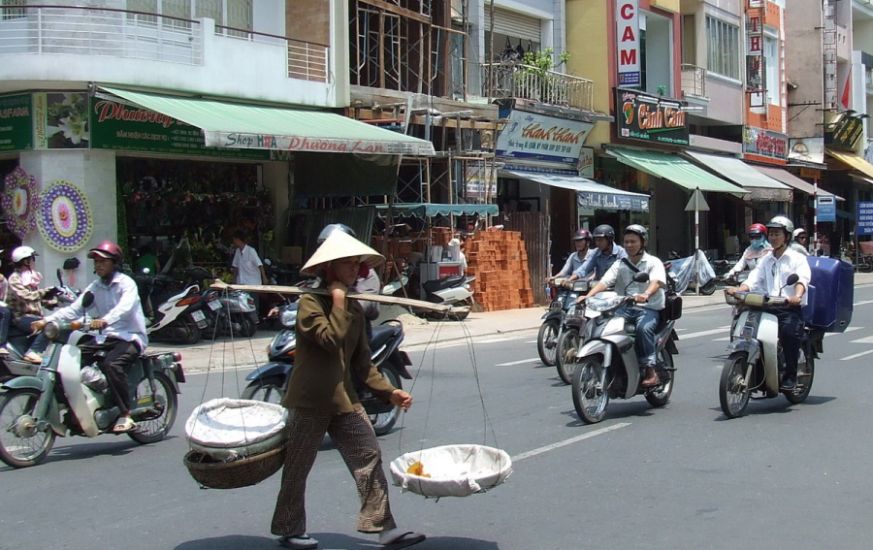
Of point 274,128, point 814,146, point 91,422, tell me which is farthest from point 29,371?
point 814,146

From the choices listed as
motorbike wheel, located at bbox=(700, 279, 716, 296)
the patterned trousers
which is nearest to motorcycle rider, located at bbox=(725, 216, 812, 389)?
the patterned trousers

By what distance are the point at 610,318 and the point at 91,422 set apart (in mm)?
4349

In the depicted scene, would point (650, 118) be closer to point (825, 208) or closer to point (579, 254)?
point (825, 208)

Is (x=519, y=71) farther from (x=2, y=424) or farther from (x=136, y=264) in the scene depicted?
(x=2, y=424)

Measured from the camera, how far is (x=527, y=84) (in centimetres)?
2455

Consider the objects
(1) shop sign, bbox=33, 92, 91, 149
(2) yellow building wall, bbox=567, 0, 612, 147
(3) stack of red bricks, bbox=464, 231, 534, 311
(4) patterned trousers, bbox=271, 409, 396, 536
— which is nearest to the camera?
(4) patterned trousers, bbox=271, 409, 396, 536

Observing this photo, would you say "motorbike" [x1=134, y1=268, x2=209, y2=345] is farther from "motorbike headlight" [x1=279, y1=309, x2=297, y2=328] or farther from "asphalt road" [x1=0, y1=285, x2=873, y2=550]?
"motorbike headlight" [x1=279, y1=309, x2=297, y2=328]

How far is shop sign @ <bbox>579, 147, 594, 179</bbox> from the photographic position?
2714cm

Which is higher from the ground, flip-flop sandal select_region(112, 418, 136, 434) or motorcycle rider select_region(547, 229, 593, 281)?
motorcycle rider select_region(547, 229, 593, 281)

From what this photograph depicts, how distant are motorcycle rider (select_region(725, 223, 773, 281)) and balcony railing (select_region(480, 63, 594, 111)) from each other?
33.9 ft

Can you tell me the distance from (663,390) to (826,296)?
1713mm

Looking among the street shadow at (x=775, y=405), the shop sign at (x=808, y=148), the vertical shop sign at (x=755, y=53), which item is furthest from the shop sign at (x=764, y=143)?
the street shadow at (x=775, y=405)

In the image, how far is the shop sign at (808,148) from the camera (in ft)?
131

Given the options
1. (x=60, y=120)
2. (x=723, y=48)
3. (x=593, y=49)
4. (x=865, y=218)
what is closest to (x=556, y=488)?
(x=60, y=120)
